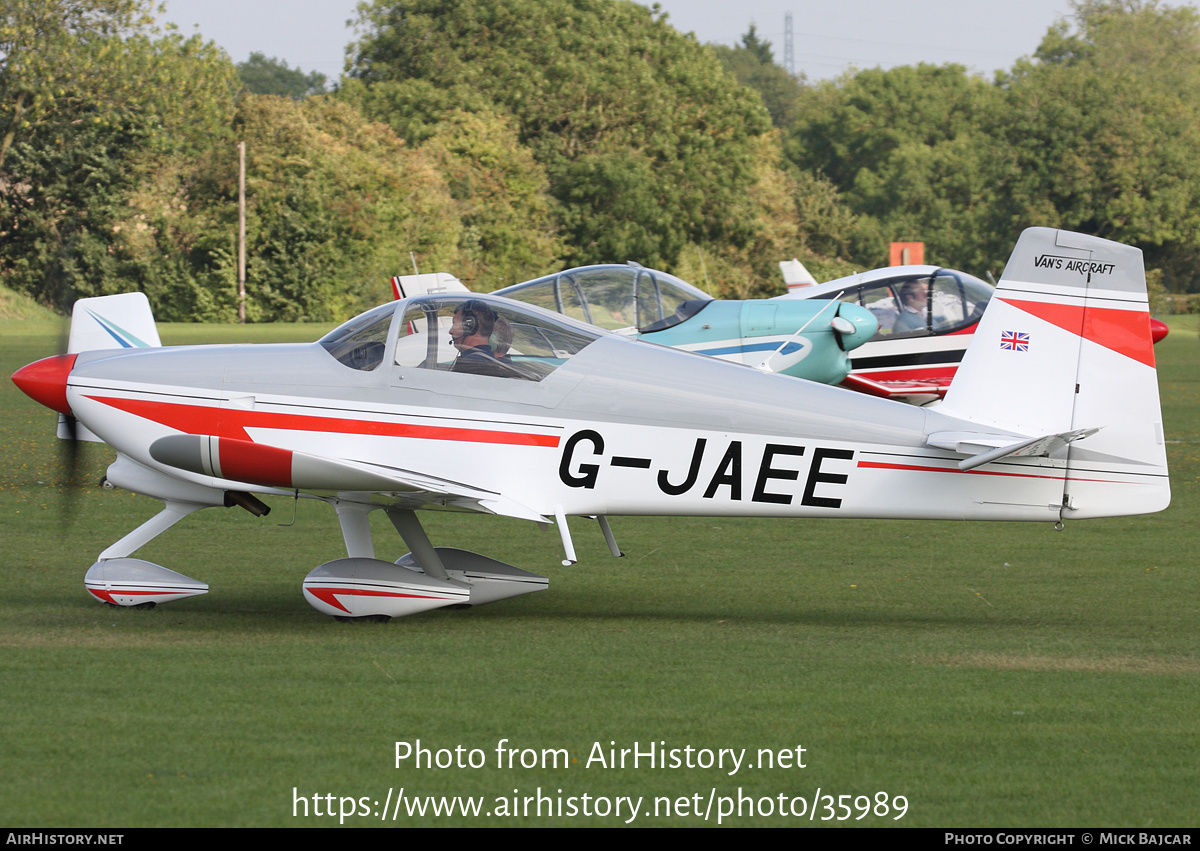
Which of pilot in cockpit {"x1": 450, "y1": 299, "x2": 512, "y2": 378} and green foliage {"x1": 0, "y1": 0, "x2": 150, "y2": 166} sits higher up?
green foliage {"x1": 0, "y1": 0, "x2": 150, "y2": 166}

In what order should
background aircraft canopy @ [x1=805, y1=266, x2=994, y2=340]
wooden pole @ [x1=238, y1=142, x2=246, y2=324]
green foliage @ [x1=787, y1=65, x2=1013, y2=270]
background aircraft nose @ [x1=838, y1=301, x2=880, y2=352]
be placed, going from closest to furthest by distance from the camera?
background aircraft nose @ [x1=838, y1=301, x2=880, y2=352] < background aircraft canopy @ [x1=805, y1=266, x2=994, y2=340] < wooden pole @ [x1=238, y1=142, x2=246, y2=324] < green foliage @ [x1=787, y1=65, x2=1013, y2=270]

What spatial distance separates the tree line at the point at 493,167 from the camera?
56906 millimetres

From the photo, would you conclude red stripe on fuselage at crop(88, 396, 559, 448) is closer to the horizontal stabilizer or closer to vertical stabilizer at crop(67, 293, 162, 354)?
vertical stabilizer at crop(67, 293, 162, 354)

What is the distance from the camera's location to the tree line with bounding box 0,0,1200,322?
2240 inches

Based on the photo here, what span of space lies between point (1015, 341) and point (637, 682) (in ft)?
9.28

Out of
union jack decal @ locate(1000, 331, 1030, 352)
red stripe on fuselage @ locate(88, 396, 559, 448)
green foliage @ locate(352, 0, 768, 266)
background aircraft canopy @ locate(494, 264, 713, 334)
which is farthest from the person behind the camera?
green foliage @ locate(352, 0, 768, 266)

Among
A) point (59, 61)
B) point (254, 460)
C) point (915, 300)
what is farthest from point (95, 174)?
point (254, 460)

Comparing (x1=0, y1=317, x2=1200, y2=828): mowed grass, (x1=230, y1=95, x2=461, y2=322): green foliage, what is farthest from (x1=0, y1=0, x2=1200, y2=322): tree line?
(x1=0, y1=317, x2=1200, y2=828): mowed grass

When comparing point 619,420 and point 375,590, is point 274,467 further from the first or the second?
point 619,420

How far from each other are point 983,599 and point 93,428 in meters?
5.42

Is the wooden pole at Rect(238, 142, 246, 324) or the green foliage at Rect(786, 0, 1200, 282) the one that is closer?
the wooden pole at Rect(238, 142, 246, 324)

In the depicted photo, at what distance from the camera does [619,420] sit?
23.4 feet

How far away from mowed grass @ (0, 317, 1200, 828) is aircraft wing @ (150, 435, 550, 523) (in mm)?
825
